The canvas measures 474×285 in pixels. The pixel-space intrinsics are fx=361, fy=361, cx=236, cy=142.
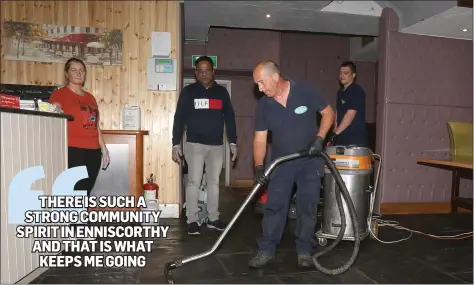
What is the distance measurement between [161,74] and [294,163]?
212 cm

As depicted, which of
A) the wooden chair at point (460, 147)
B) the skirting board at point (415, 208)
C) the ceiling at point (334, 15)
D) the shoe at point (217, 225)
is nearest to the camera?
the shoe at point (217, 225)

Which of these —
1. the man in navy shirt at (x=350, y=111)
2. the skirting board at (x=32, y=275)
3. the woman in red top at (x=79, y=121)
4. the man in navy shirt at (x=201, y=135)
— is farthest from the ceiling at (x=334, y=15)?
the skirting board at (x=32, y=275)

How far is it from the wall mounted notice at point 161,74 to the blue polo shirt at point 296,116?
178 centimetres

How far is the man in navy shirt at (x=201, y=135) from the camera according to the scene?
3.29 meters

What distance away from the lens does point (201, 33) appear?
5789 mm

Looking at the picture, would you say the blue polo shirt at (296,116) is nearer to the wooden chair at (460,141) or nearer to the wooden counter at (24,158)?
the wooden counter at (24,158)

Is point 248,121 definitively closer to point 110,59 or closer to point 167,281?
point 110,59

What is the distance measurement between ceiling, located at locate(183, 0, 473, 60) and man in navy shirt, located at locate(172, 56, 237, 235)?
1.36 m

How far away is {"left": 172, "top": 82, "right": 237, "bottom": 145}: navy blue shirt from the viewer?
3303 mm

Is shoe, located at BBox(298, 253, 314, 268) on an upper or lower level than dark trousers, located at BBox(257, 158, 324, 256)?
lower

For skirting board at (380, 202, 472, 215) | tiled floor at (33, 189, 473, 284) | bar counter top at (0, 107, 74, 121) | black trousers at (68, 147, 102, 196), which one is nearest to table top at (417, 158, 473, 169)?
skirting board at (380, 202, 472, 215)

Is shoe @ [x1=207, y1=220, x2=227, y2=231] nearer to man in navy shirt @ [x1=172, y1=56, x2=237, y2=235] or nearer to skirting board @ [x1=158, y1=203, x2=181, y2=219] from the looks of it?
man in navy shirt @ [x1=172, y1=56, x2=237, y2=235]

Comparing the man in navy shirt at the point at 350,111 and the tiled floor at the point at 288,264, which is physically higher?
the man in navy shirt at the point at 350,111

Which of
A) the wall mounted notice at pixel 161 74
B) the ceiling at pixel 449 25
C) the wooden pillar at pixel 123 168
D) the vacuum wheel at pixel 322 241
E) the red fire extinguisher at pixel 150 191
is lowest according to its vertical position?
the vacuum wheel at pixel 322 241
